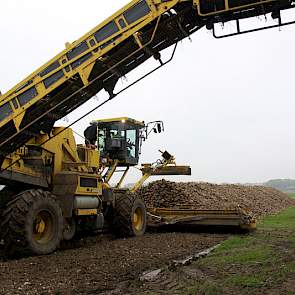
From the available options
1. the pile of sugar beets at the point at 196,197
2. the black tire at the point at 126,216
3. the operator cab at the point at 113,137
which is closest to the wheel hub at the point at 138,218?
the black tire at the point at 126,216

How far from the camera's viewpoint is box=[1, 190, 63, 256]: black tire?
752cm

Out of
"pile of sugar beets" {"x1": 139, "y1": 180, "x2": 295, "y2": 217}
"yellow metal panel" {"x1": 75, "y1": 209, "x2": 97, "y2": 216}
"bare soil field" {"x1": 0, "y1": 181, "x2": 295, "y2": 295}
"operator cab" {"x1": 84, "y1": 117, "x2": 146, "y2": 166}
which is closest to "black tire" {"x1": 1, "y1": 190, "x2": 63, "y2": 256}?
"bare soil field" {"x1": 0, "y1": 181, "x2": 295, "y2": 295}

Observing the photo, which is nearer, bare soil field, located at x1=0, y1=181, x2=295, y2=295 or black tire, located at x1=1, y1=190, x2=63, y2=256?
bare soil field, located at x1=0, y1=181, x2=295, y2=295

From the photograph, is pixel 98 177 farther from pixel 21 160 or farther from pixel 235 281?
pixel 235 281

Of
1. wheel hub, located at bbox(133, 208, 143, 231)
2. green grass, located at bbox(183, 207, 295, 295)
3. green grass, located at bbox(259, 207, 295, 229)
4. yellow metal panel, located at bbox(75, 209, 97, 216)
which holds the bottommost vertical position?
green grass, located at bbox(259, 207, 295, 229)

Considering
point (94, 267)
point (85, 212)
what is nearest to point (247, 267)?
point (94, 267)

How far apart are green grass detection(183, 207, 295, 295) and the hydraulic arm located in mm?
3737

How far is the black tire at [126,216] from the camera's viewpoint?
11.2 metres

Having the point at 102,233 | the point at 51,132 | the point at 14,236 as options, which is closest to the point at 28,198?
the point at 14,236

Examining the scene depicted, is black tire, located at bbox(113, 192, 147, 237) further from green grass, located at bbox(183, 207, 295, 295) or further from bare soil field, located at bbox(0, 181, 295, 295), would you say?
green grass, located at bbox(183, 207, 295, 295)

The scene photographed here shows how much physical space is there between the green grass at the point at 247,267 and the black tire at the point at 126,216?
8.08ft

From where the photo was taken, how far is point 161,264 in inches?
289

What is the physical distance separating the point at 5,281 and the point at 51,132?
13.2ft

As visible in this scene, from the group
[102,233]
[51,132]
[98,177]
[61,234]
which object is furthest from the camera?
[102,233]
